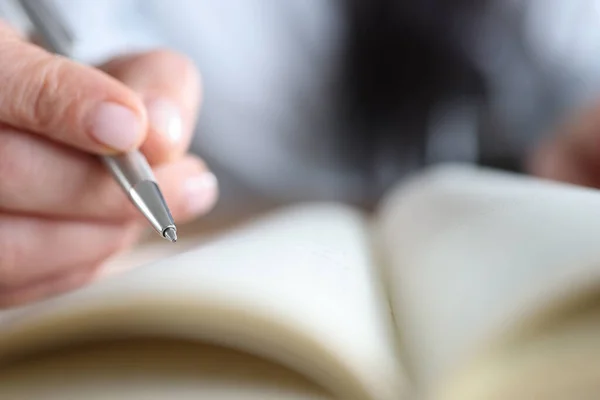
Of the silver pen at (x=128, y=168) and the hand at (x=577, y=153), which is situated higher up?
the hand at (x=577, y=153)

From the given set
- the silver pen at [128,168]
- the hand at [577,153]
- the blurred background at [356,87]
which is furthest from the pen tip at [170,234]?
the blurred background at [356,87]

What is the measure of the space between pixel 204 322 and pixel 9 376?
0.28 feet

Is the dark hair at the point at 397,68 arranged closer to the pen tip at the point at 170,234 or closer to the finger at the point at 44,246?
the finger at the point at 44,246

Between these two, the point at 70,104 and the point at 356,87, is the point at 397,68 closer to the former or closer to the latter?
the point at 356,87

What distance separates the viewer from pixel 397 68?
2.73ft

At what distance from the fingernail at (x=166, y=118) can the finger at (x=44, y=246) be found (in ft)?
0.26


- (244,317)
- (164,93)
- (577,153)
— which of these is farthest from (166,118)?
(577,153)

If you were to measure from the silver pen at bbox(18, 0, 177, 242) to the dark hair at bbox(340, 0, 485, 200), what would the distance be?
0.48 m

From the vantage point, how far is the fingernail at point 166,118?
35 cm

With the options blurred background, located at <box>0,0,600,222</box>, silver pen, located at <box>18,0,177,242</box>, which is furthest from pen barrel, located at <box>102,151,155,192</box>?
blurred background, located at <box>0,0,600,222</box>

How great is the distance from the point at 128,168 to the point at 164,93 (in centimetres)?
10

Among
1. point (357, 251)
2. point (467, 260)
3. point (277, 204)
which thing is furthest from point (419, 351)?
point (277, 204)

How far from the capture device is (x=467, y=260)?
29 centimetres

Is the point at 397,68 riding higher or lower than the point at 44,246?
higher
